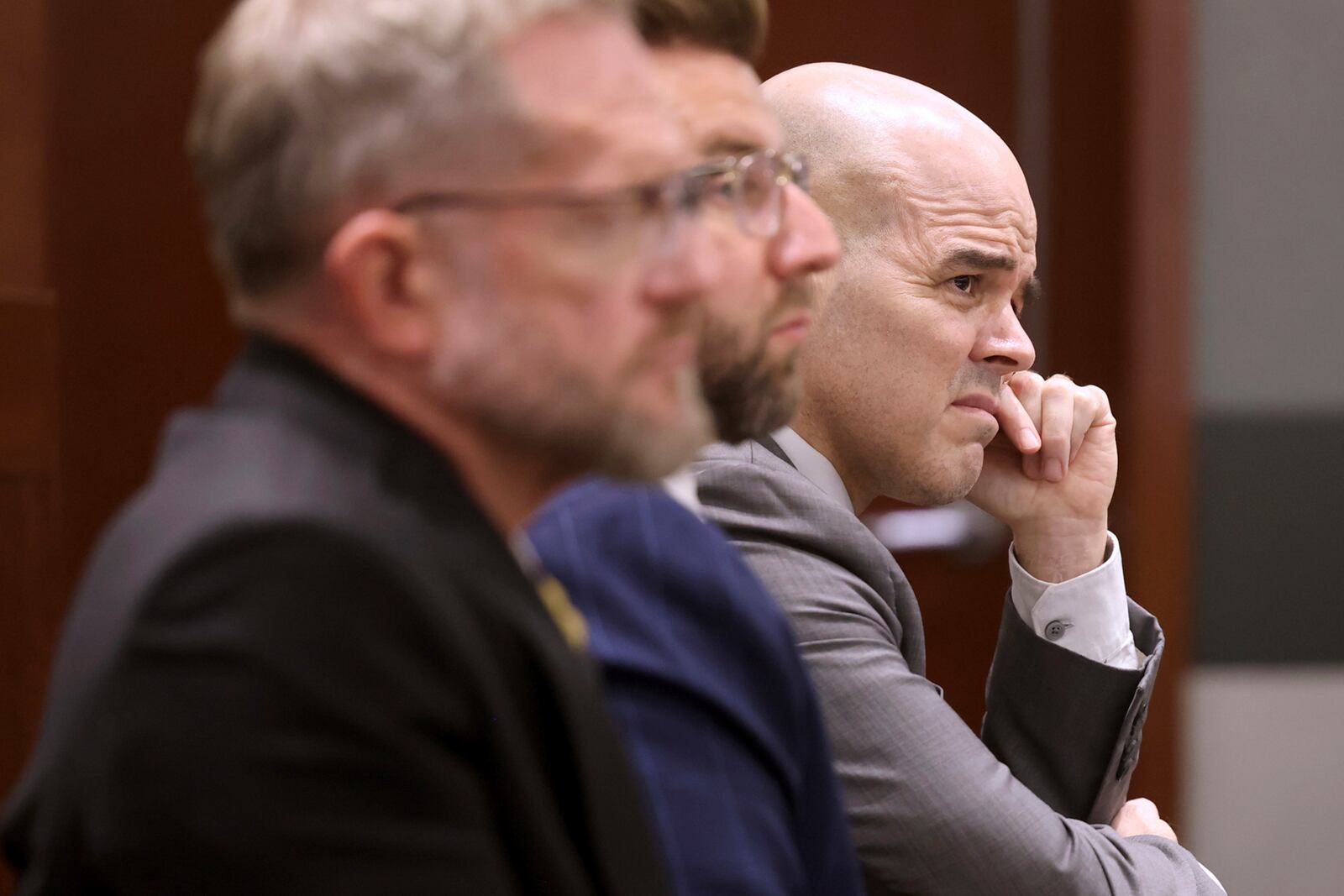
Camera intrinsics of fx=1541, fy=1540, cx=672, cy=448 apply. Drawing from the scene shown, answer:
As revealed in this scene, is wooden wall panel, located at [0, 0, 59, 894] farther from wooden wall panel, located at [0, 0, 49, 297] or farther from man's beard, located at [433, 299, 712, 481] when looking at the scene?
man's beard, located at [433, 299, 712, 481]

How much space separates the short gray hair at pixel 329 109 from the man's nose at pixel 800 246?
315mm

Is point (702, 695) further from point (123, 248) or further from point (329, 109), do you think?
point (123, 248)

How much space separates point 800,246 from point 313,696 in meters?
0.52

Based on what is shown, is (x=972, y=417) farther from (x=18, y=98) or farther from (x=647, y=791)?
(x=18, y=98)

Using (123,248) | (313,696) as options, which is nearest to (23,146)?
(123,248)

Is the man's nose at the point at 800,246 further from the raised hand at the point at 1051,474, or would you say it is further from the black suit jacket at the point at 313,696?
the raised hand at the point at 1051,474

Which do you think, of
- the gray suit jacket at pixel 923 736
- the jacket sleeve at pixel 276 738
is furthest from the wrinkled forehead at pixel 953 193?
the jacket sleeve at pixel 276 738

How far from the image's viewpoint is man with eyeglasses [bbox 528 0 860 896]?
868 mm

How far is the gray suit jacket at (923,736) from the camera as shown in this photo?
1117 mm

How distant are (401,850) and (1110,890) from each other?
74 cm

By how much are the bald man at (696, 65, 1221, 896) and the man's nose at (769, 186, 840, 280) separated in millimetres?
292

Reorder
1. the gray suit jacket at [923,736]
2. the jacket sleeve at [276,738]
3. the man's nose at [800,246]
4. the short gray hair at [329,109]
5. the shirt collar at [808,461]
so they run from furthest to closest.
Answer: the shirt collar at [808,461] → the gray suit jacket at [923,736] → the man's nose at [800,246] → the short gray hair at [329,109] → the jacket sleeve at [276,738]

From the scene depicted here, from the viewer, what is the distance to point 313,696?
551 millimetres

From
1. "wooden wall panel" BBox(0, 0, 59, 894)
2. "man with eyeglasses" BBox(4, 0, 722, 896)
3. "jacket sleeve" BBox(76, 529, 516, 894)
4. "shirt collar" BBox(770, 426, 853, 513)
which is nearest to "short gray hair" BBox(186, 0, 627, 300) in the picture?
"man with eyeglasses" BBox(4, 0, 722, 896)
